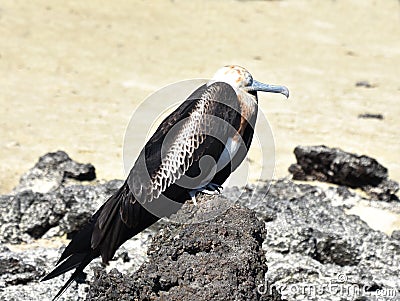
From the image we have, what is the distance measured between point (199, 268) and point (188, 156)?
1122mm

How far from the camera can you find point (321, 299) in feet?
15.7

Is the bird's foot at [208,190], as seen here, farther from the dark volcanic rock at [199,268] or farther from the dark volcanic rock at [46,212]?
the dark volcanic rock at [46,212]

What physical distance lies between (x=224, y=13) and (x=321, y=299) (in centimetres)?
1235

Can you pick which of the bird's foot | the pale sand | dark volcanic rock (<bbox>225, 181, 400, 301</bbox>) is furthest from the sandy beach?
the bird's foot

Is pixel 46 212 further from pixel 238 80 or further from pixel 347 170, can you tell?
pixel 347 170

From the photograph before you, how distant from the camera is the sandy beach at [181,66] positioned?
32.2 feet

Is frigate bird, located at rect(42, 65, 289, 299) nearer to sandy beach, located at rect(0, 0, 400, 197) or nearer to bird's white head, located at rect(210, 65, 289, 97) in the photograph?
bird's white head, located at rect(210, 65, 289, 97)

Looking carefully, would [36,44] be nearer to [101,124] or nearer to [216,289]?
[101,124]

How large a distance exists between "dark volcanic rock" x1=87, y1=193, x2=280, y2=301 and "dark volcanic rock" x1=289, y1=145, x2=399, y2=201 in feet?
12.1

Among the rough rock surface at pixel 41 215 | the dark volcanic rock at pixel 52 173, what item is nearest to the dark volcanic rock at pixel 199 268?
the rough rock surface at pixel 41 215

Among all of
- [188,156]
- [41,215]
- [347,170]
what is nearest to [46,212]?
[41,215]

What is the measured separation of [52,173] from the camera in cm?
760

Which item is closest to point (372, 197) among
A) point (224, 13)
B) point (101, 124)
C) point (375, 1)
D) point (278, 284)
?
point (278, 284)

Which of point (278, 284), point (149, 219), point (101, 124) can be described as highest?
point (149, 219)
